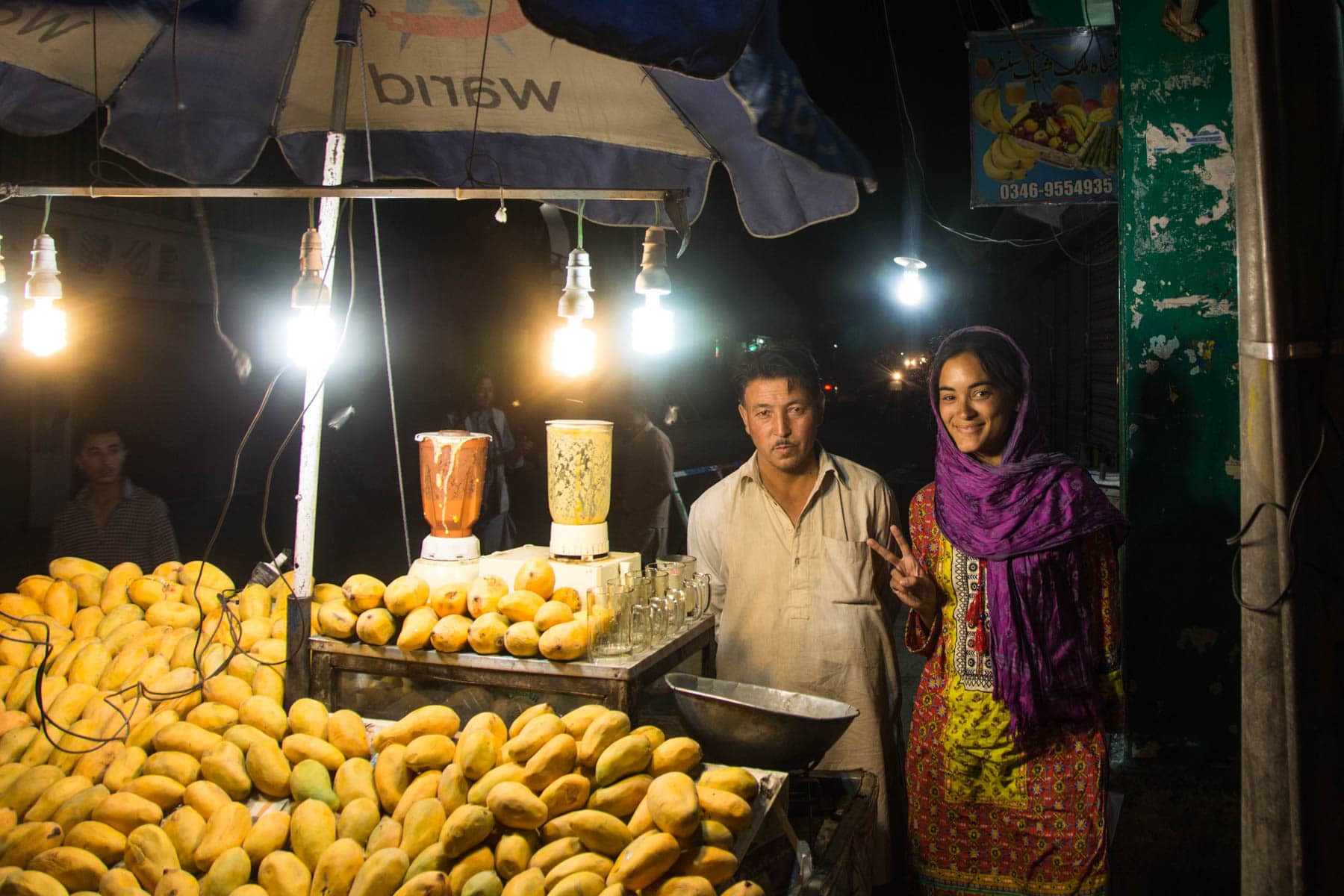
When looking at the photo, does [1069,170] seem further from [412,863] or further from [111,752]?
[111,752]

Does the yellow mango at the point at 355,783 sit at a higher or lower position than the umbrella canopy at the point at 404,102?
lower

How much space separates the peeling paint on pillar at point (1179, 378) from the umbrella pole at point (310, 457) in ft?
9.78

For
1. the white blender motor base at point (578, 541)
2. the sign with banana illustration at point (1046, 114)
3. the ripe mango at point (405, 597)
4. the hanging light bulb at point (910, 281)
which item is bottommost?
the ripe mango at point (405, 597)

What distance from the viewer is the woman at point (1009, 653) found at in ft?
8.30

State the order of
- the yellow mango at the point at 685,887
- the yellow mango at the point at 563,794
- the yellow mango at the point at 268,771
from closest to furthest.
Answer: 1. the yellow mango at the point at 685,887
2. the yellow mango at the point at 563,794
3. the yellow mango at the point at 268,771

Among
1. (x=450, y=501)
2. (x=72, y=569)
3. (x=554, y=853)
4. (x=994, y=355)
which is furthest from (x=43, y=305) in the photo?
(x=994, y=355)

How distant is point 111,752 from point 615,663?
140cm

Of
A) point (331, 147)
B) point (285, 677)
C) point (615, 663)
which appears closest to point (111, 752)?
point (285, 677)

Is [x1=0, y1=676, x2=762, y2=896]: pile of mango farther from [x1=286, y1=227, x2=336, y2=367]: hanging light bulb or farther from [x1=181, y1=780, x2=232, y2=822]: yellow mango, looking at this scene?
[x1=286, y1=227, x2=336, y2=367]: hanging light bulb

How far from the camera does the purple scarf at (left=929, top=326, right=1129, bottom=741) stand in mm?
2535

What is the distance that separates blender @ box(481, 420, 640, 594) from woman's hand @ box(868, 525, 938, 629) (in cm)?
88

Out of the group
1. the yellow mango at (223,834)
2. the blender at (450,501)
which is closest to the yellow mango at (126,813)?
the yellow mango at (223,834)

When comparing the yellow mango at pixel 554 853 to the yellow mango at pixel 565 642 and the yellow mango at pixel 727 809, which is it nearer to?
the yellow mango at pixel 727 809

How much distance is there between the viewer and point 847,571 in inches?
123
